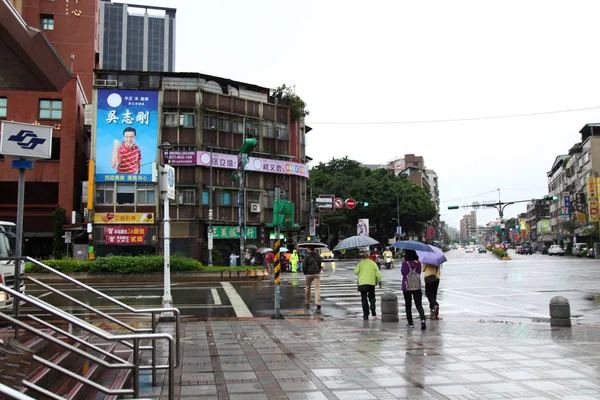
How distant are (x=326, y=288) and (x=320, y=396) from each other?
1621 centimetres

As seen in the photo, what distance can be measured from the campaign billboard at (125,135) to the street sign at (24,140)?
31515 mm

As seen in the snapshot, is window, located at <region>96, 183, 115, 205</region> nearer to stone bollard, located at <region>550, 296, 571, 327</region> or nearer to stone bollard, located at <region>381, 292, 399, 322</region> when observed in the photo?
stone bollard, located at <region>381, 292, 399, 322</region>

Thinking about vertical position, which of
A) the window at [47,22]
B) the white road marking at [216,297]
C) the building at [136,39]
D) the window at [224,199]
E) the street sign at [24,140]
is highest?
the building at [136,39]

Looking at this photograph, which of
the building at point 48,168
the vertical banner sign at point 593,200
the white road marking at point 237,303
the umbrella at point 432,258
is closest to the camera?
the umbrella at point 432,258

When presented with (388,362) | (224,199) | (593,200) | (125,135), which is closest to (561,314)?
(388,362)

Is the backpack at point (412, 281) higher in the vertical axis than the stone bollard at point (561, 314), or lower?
higher

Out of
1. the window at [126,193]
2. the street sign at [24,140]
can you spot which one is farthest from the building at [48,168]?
the street sign at [24,140]

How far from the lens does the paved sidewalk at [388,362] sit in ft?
19.5

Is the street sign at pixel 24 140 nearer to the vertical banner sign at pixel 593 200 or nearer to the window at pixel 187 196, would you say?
the window at pixel 187 196

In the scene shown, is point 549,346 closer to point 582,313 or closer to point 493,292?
point 582,313

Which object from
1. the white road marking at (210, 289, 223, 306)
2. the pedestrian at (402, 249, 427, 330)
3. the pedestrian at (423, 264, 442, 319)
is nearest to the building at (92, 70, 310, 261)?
the white road marking at (210, 289, 223, 306)

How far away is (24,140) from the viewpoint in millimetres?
7098

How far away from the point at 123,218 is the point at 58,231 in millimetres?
4610

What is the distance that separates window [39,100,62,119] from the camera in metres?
38.4
